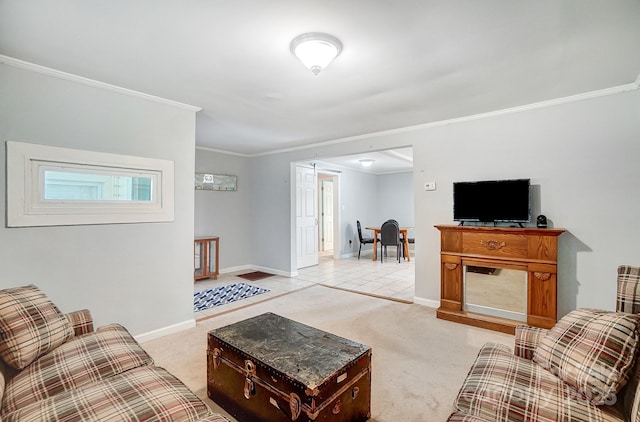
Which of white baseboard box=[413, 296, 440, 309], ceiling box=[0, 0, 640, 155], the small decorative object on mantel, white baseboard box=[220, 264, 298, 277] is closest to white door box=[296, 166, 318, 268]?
white baseboard box=[220, 264, 298, 277]

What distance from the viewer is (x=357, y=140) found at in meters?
4.42

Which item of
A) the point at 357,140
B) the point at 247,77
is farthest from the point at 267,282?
the point at 247,77

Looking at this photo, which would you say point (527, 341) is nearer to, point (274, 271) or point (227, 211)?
point (274, 271)

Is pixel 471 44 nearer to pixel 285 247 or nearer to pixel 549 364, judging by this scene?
pixel 549 364

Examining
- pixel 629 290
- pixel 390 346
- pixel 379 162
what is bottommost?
pixel 390 346

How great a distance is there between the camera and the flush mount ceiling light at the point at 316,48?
1.87 meters

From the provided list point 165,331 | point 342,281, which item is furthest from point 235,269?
point 165,331

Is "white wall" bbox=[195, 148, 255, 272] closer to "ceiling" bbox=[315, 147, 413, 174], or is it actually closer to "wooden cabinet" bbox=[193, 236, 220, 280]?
"wooden cabinet" bbox=[193, 236, 220, 280]

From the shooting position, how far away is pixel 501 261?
3055mm

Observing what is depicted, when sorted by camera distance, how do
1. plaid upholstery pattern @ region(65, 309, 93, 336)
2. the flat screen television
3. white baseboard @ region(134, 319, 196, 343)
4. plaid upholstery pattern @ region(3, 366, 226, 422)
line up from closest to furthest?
plaid upholstery pattern @ region(3, 366, 226, 422) → plaid upholstery pattern @ region(65, 309, 93, 336) → white baseboard @ region(134, 319, 196, 343) → the flat screen television

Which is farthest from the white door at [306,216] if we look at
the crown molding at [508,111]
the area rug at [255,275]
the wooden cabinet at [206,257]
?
the wooden cabinet at [206,257]

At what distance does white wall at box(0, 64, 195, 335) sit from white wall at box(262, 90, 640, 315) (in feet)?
10.4

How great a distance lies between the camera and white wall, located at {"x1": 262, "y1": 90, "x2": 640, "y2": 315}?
2.68 meters

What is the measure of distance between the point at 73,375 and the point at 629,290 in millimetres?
2603
